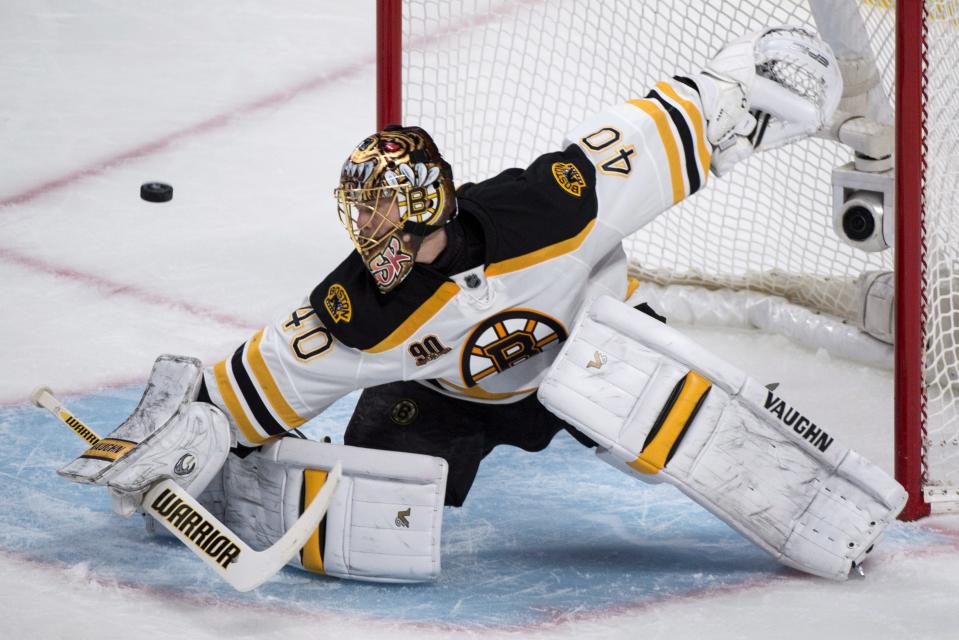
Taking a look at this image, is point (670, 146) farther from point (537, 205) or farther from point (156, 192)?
point (156, 192)

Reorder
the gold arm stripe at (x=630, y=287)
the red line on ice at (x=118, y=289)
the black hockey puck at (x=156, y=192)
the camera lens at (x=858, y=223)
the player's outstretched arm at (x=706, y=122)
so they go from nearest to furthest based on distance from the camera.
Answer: the player's outstretched arm at (x=706, y=122) → the gold arm stripe at (x=630, y=287) → the camera lens at (x=858, y=223) → the red line on ice at (x=118, y=289) → the black hockey puck at (x=156, y=192)

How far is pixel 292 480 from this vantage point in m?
2.87

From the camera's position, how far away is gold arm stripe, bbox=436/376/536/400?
2955 mm

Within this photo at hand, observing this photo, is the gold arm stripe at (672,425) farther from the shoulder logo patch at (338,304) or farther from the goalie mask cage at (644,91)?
the goalie mask cage at (644,91)

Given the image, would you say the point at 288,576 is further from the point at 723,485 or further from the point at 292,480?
the point at 723,485

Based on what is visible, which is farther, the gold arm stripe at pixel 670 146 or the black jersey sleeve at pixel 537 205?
the gold arm stripe at pixel 670 146

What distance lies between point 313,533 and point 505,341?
1.47 feet

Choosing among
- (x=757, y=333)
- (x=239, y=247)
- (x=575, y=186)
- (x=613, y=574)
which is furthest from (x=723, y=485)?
(x=239, y=247)

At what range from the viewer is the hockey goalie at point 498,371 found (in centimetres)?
272

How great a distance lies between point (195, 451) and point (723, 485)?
2.80 feet

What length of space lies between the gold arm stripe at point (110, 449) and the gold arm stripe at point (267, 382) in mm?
227

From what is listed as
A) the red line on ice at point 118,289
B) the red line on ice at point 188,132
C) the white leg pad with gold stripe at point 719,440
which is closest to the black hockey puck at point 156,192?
the red line on ice at point 188,132

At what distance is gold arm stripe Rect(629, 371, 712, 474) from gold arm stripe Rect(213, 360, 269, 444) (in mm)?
630

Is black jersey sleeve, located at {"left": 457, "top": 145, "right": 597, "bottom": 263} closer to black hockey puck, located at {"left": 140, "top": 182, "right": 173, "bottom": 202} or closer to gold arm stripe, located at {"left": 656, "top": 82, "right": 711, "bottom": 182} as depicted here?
gold arm stripe, located at {"left": 656, "top": 82, "right": 711, "bottom": 182}
